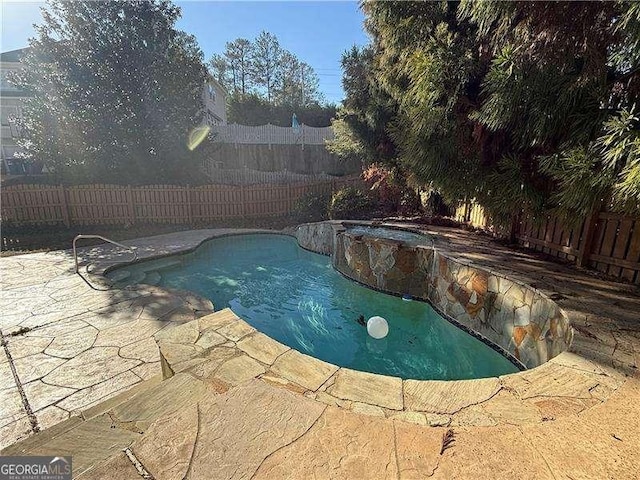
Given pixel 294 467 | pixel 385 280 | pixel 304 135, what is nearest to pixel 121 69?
pixel 304 135

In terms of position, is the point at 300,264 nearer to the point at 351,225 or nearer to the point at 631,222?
the point at 351,225

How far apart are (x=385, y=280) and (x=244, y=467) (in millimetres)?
4383

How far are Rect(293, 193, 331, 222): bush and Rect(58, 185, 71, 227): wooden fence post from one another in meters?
6.91

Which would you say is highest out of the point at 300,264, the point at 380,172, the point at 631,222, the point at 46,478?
the point at 380,172

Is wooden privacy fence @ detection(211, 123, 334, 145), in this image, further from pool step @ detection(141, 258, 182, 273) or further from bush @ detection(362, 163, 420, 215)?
pool step @ detection(141, 258, 182, 273)

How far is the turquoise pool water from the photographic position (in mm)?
3553

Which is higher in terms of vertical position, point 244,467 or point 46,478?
point 244,467

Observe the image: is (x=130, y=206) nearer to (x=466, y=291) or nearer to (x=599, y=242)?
(x=466, y=291)

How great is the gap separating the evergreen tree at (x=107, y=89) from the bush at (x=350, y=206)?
5981mm

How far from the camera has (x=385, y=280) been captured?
215 inches

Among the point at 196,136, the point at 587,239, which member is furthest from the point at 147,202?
the point at 587,239

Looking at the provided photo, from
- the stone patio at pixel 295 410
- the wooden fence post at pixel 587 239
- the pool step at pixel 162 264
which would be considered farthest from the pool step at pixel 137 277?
the wooden fence post at pixel 587 239

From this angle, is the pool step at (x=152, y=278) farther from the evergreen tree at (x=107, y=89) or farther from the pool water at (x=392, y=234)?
the evergreen tree at (x=107, y=89)

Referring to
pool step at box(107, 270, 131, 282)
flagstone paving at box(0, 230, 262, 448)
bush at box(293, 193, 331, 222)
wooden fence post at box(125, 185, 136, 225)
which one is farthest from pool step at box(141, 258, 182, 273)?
bush at box(293, 193, 331, 222)
